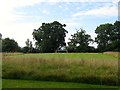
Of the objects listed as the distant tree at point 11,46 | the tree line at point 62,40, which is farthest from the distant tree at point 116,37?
the distant tree at point 11,46

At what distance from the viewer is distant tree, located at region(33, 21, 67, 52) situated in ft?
322

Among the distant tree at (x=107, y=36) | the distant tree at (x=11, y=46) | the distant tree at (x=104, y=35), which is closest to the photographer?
the distant tree at (x=107, y=36)

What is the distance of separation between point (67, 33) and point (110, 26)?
16.9m

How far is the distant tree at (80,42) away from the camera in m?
96.8

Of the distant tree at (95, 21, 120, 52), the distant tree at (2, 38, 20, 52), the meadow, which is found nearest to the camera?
the meadow

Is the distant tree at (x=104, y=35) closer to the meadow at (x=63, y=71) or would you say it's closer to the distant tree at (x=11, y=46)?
the distant tree at (x=11, y=46)

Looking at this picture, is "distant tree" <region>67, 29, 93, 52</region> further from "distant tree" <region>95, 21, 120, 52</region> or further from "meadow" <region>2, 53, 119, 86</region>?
"meadow" <region>2, 53, 119, 86</region>

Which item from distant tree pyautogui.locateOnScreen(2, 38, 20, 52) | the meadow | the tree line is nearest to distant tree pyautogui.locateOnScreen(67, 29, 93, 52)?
the tree line

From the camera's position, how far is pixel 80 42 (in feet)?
339

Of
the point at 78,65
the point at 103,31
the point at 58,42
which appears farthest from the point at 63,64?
the point at 103,31

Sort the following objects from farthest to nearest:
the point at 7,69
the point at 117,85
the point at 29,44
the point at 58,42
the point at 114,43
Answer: the point at 29,44
the point at 58,42
the point at 114,43
the point at 7,69
the point at 117,85

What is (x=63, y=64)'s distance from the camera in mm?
19297

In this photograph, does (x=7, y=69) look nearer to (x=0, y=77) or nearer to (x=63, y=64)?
(x=0, y=77)

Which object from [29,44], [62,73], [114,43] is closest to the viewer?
[62,73]
